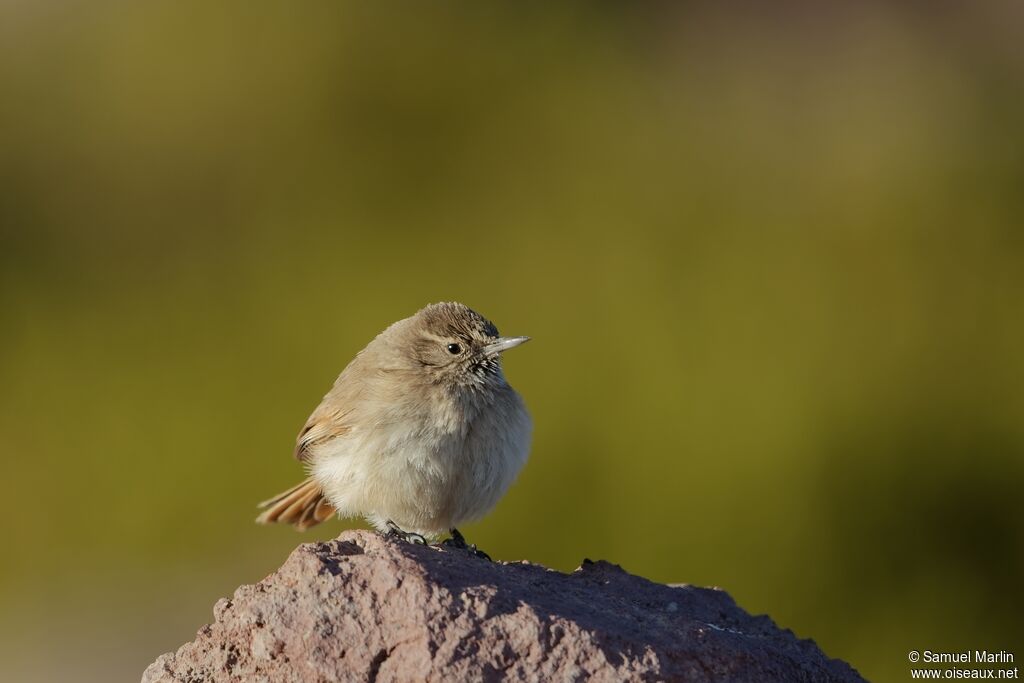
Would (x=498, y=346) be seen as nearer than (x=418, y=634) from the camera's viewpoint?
No

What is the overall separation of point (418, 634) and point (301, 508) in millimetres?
3025

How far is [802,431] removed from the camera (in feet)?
27.1

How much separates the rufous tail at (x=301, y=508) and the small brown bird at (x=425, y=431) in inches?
12.4

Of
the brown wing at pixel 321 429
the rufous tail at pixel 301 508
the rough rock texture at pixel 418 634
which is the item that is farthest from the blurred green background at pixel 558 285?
the rough rock texture at pixel 418 634

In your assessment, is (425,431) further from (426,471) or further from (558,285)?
(558,285)

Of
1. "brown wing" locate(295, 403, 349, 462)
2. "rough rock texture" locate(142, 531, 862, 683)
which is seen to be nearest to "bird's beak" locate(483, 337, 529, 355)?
"brown wing" locate(295, 403, 349, 462)

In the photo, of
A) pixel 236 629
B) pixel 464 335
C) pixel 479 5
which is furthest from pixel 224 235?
pixel 236 629

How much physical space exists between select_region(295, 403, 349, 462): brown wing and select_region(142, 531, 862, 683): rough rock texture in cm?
190

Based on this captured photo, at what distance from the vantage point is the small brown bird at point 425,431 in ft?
18.5

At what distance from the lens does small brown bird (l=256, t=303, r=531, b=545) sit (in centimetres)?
564

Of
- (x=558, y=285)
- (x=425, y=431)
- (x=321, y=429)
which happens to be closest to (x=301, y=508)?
(x=321, y=429)

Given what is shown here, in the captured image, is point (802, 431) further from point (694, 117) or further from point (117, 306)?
point (117, 306)

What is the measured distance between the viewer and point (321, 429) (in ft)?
20.6

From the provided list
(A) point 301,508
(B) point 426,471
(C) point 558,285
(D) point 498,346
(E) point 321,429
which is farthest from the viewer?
(C) point 558,285
